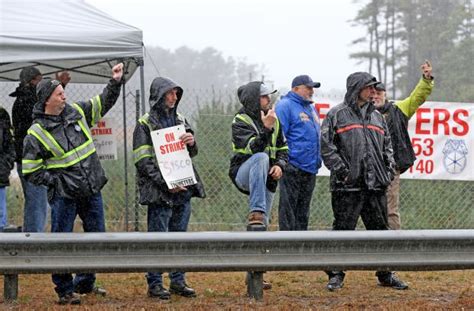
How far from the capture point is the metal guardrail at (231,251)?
615cm

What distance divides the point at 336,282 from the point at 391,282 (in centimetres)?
53

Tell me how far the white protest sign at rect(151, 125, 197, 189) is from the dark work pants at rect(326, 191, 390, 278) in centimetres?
132

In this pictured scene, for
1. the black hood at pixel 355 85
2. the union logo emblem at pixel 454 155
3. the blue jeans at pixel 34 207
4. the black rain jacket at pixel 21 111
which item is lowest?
the blue jeans at pixel 34 207

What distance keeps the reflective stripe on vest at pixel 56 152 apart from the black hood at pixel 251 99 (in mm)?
1476

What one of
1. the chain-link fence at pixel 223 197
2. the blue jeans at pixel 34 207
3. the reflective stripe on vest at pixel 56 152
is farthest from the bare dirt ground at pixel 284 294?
the chain-link fence at pixel 223 197

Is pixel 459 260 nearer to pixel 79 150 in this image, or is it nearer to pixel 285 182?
pixel 285 182

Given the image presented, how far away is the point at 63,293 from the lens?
6578 mm

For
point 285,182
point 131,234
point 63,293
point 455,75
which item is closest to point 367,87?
point 285,182

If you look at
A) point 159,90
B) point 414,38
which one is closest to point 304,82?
point 159,90

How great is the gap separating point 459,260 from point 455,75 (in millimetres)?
20039

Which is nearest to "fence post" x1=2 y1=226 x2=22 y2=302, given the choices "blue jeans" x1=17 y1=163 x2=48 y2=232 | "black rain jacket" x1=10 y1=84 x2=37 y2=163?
"blue jeans" x1=17 y1=163 x2=48 y2=232

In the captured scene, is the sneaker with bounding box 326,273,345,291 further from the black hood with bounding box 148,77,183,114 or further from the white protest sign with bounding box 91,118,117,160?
the white protest sign with bounding box 91,118,117,160

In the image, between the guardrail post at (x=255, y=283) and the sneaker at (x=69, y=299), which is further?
the sneaker at (x=69, y=299)

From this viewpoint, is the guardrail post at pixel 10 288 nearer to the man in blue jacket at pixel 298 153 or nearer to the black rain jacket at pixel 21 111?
the black rain jacket at pixel 21 111
